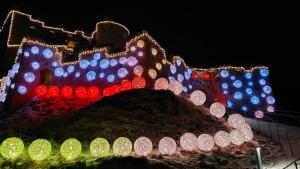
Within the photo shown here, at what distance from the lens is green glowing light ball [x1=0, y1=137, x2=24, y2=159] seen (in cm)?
1145

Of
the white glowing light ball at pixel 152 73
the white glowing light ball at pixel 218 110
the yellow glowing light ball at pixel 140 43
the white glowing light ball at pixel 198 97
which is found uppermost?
the yellow glowing light ball at pixel 140 43

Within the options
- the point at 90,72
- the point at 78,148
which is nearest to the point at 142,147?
the point at 78,148

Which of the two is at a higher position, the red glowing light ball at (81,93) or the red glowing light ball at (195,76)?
the red glowing light ball at (195,76)

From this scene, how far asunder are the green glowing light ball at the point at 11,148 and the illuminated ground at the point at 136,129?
1.12ft

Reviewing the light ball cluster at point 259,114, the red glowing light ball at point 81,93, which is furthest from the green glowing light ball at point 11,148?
the light ball cluster at point 259,114

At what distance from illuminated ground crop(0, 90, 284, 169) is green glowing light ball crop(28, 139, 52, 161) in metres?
0.23

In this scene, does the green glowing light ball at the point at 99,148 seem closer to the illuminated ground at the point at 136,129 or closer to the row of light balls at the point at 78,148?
the row of light balls at the point at 78,148

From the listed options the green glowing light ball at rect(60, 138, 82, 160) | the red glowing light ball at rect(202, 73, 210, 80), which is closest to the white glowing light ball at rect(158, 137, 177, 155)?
the green glowing light ball at rect(60, 138, 82, 160)

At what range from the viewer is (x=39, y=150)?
37.8 feet

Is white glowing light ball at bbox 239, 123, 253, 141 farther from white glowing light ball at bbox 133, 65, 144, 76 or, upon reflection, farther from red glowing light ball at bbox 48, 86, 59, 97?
red glowing light ball at bbox 48, 86, 59, 97

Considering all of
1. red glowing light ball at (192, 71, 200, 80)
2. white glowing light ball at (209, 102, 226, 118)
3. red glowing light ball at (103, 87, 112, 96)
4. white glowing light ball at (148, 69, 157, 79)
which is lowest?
white glowing light ball at (209, 102, 226, 118)

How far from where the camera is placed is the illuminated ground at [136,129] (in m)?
11.5

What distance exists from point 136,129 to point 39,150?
3981 millimetres

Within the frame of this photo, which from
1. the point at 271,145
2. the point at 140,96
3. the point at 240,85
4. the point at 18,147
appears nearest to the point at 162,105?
the point at 140,96
